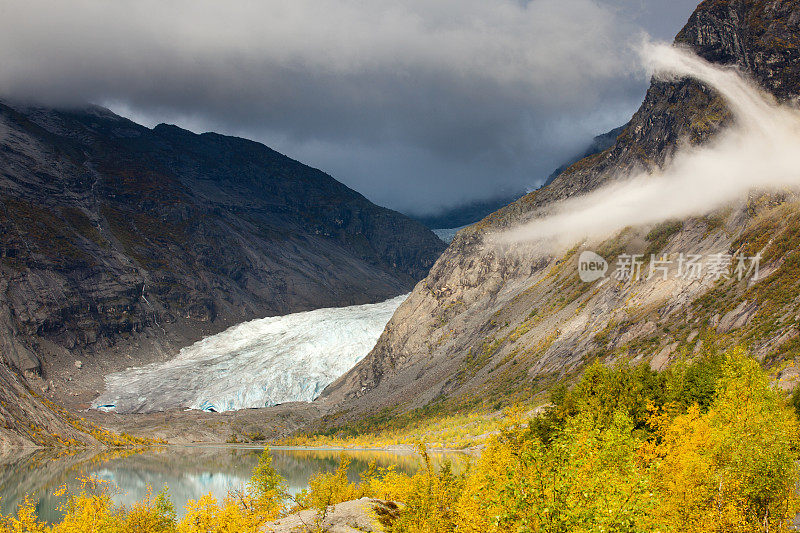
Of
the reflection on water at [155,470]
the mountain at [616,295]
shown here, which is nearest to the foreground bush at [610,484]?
the mountain at [616,295]

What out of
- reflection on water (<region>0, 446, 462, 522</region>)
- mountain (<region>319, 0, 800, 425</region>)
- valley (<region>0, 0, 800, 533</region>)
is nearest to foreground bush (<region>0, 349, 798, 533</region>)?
valley (<region>0, 0, 800, 533</region>)

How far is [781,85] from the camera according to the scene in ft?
373

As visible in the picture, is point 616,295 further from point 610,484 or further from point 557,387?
point 610,484

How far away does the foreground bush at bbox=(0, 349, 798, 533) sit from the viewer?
1702 cm

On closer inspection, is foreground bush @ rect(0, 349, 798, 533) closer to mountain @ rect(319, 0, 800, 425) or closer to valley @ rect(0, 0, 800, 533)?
valley @ rect(0, 0, 800, 533)

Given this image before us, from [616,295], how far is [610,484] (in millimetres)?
99500

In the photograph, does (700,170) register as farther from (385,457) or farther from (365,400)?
(365,400)

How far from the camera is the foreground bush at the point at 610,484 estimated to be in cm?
1702

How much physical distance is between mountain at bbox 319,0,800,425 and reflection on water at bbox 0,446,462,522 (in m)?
28.9

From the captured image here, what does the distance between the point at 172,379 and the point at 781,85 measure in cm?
17844

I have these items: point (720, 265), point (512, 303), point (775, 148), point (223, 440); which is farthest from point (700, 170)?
point (223, 440)

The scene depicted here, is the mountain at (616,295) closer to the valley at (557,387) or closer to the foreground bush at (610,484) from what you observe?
the valley at (557,387)

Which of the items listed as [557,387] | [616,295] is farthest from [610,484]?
[616,295]

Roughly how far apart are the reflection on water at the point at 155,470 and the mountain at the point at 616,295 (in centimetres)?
2895
